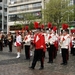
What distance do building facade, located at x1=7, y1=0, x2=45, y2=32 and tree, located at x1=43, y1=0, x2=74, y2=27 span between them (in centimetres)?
2050

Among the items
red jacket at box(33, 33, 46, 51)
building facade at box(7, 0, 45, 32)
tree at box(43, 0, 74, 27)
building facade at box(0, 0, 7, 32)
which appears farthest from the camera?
building facade at box(0, 0, 7, 32)

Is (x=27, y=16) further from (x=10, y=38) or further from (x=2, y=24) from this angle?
(x=10, y=38)

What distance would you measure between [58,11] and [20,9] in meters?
31.4

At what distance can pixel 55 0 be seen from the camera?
47812 millimetres

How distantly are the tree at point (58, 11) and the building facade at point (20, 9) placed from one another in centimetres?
2050

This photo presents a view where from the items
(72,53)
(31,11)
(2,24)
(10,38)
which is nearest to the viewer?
(72,53)

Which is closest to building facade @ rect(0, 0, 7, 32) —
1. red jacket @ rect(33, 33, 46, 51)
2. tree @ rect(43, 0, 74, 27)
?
tree @ rect(43, 0, 74, 27)

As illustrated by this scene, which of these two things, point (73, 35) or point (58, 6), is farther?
point (58, 6)

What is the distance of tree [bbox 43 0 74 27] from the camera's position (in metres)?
47.7

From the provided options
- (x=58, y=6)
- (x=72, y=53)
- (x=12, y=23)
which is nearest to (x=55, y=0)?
(x=58, y=6)

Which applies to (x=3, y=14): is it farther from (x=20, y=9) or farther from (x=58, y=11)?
(x=58, y=11)

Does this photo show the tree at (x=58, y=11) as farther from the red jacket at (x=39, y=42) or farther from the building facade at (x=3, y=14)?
the building facade at (x=3, y=14)

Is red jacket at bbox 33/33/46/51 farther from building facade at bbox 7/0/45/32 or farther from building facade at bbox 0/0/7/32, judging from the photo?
building facade at bbox 0/0/7/32

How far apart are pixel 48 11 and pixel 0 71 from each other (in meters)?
38.0
